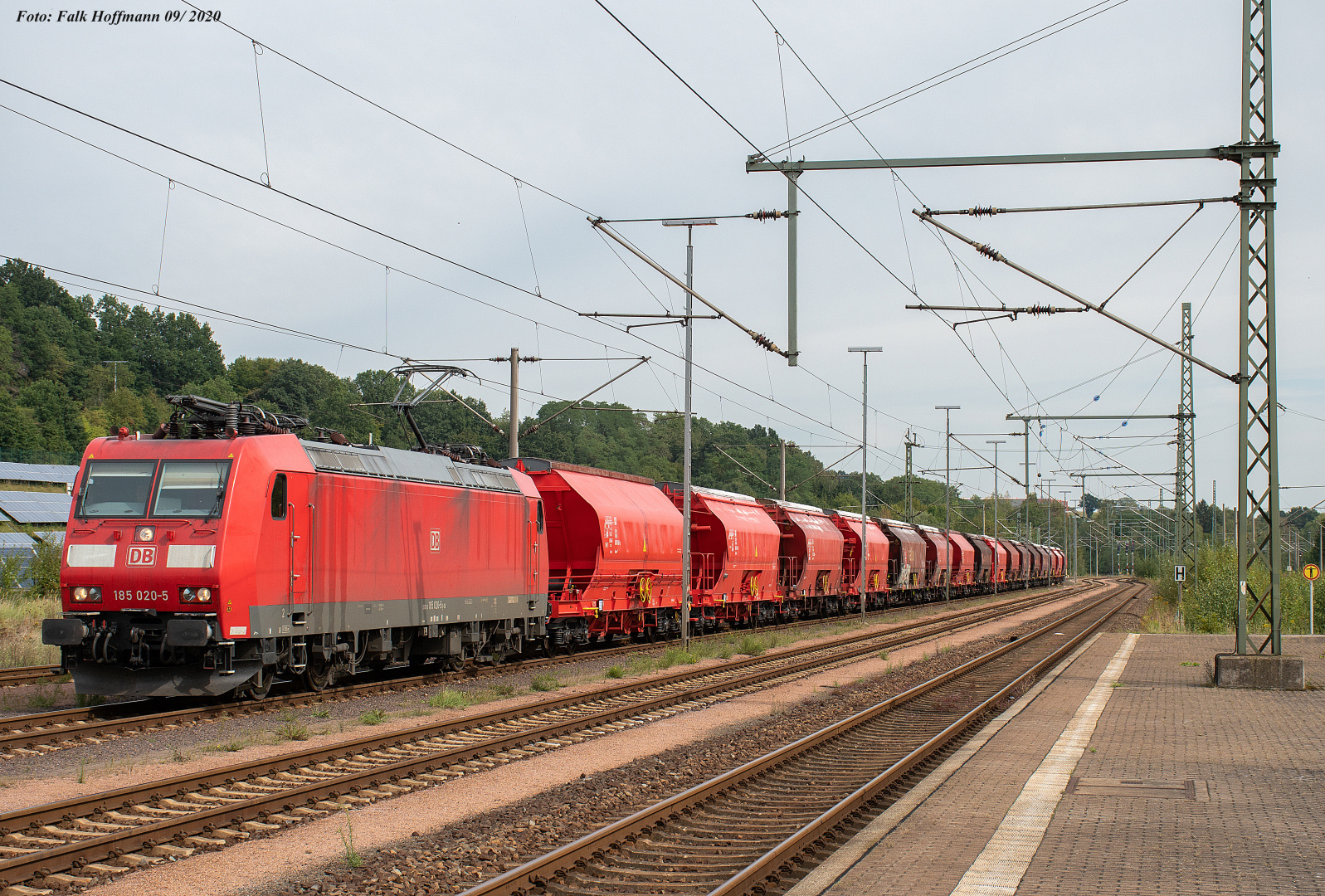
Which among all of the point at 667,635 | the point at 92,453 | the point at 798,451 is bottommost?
the point at 667,635

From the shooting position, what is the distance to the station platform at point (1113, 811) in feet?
23.2

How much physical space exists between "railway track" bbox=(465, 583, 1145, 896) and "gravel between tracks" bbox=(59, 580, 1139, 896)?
17.0 inches

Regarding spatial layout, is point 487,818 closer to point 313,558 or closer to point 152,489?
point 313,558

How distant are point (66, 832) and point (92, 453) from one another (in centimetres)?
760

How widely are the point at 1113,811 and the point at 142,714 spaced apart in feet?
37.1

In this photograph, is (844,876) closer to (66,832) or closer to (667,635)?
(66,832)

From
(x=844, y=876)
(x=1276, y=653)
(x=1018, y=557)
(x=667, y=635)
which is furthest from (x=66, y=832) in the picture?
(x=1018, y=557)

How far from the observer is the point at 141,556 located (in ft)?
45.3

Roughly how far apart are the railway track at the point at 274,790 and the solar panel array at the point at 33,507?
138 ft

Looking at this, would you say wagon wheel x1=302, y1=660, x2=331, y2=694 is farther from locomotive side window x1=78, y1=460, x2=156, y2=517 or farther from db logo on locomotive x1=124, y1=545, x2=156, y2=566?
locomotive side window x1=78, y1=460, x2=156, y2=517

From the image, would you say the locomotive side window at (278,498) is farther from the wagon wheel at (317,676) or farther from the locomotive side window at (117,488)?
the wagon wheel at (317,676)

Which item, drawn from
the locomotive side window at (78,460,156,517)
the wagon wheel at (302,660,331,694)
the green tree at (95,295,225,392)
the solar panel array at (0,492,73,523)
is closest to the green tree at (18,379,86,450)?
the green tree at (95,295,225,392)

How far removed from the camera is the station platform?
23.2 ft

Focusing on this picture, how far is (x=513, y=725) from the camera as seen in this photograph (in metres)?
14.1
